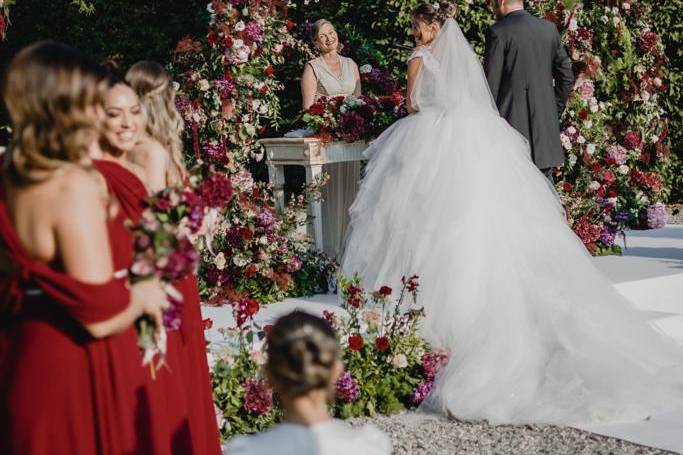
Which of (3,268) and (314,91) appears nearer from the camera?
(3,268)

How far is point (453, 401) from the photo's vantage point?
4.80 m

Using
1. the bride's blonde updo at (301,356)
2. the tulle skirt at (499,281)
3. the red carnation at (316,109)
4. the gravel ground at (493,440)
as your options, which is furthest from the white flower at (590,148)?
the bride's blonde updo at (301,356)

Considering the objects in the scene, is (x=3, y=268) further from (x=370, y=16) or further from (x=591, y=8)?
(x=591, y=8)

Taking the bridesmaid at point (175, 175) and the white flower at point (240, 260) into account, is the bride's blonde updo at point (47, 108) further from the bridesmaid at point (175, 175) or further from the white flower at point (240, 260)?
the white flower at point (240, 260)

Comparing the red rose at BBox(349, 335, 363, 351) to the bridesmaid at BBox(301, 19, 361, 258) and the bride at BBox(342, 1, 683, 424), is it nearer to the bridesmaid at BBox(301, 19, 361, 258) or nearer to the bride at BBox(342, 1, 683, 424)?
the bride at BBox(342, 1, 683, 424)

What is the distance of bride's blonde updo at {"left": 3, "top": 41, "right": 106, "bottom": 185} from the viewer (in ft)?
7.35

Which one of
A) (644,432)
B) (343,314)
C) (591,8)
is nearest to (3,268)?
(644,432)

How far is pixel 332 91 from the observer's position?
7.46m

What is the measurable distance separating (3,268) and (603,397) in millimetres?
3306

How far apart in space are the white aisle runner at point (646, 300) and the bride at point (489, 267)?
0.17 meters

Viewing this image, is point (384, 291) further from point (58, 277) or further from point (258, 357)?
point (58, 277)

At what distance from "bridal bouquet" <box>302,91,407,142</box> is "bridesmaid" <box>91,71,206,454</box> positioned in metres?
3.89

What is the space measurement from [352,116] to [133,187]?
427 cm

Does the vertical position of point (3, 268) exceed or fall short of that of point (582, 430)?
it exceeds it
